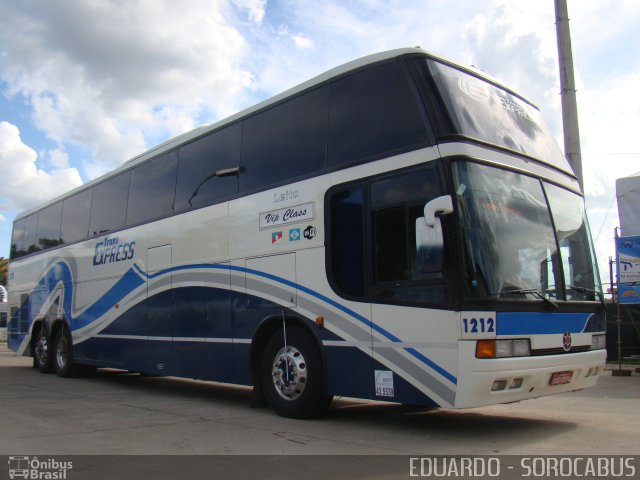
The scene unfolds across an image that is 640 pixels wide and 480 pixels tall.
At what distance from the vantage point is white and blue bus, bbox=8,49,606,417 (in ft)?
20.0

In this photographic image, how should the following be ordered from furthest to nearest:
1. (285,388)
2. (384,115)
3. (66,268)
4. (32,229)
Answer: (32,229) < (66,268) < (285,388) < (384,115)

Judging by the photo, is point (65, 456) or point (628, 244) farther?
point (628, 244)

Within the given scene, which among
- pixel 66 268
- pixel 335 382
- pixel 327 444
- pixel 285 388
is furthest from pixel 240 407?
pixel 66 268

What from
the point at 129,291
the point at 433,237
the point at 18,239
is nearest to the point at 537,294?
the point at 433,237

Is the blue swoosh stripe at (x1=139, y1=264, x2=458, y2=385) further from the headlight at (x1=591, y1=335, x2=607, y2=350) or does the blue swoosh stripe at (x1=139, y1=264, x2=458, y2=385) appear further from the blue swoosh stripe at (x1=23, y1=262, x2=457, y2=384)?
the headlight at (x1=591, y1=335, x2=607, y2=350)

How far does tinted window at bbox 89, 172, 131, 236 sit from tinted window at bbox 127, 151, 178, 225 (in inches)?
11.8

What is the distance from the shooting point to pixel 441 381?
19.9 feet

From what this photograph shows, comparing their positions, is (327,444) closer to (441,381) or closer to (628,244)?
(441,381)

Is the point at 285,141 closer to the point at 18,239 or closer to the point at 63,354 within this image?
the point at 63,354

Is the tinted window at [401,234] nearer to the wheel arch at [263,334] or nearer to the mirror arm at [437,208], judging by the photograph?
the mirror arm at [437,208]

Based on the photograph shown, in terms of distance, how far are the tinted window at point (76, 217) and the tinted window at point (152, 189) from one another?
2.18 meters

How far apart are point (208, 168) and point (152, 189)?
2.04 metres

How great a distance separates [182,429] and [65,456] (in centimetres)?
170

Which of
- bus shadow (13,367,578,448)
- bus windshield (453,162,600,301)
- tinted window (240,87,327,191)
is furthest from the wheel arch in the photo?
bus windshield (453,162,600,301)
